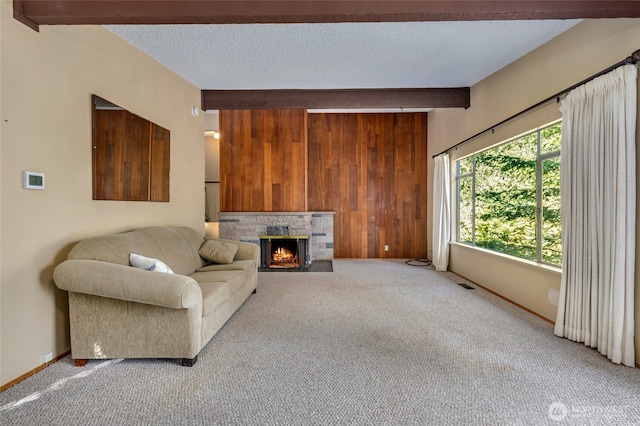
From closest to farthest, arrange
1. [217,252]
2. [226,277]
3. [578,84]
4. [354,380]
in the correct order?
[354,380] < [578,84] < [226,277] < [217,252]

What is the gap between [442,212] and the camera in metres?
5.43

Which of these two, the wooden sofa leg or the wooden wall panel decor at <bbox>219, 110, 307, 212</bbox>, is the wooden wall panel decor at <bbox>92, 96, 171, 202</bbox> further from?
the wooden wall panel decor at <bbox>219, 110, 307, 212</bbox>

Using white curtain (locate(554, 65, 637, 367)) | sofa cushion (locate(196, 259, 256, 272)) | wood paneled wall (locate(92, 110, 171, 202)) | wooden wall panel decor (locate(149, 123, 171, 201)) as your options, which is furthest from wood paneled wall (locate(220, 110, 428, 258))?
white curtain (locate(554, 65, 637, 367))

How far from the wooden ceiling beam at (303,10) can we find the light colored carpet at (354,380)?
2466 mm

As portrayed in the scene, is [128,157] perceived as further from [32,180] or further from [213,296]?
[213,296]

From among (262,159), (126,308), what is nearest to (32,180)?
(126,308)

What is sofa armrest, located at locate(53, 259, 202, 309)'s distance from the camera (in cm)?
203

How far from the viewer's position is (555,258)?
10.2 ft

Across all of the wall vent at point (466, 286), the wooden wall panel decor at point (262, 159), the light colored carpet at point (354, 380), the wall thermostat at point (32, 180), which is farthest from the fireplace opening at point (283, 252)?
the wall thermostat at point (32, 180)

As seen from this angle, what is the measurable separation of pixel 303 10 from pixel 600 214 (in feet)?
8.90

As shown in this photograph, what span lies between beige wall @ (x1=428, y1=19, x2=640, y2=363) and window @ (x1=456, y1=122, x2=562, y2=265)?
0.16 metres

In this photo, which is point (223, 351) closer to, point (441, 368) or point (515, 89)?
point (441, 368)

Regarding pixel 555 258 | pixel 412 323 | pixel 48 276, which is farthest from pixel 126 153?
pixel 555 258

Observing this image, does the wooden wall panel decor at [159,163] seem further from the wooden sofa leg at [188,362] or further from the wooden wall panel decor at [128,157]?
the wooden sofa leg at [188,362]
